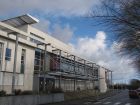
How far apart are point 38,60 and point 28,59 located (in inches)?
129

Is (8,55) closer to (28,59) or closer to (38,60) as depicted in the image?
(28,59)

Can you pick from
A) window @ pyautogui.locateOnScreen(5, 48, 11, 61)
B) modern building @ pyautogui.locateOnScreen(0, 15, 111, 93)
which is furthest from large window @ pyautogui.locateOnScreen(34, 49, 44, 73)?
window @ pyautogui.locateOnScreen(5, 48, 11, 61)

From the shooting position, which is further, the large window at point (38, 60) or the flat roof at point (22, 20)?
the large window at point (38, 60)

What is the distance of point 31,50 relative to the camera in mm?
34625

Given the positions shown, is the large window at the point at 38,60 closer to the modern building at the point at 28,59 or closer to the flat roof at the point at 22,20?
the modern building at the point at 28,59

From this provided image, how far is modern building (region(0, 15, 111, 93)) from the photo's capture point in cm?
2938

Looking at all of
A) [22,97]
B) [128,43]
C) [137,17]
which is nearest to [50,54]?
[22,97]

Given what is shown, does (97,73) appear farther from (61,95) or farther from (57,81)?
(61,95)

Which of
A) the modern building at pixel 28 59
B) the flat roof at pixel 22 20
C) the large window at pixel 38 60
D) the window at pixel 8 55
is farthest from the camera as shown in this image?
the large window at pixel 38 60

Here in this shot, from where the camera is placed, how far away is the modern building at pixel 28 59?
2938 cm

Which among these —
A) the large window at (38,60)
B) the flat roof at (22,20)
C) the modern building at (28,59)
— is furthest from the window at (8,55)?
the flat roof at (22,20)

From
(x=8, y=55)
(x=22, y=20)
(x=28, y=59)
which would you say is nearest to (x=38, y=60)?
(x=28, y=59)

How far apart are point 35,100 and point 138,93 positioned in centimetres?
2299

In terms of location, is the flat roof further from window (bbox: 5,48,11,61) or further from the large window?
window (bbox: 5,48,11,61)
